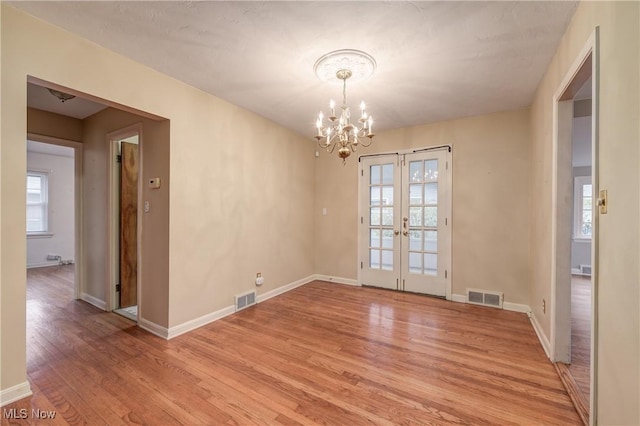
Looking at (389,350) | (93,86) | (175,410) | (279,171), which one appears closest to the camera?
(175,410)

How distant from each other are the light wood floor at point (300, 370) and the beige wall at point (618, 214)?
0.66 m

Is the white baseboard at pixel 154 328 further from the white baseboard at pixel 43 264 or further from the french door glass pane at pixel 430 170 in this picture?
the white baseboard at pixel 43 264

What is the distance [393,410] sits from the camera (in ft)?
5.66

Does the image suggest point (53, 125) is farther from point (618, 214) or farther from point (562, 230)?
point (562, 230)

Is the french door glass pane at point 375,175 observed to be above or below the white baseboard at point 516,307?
above

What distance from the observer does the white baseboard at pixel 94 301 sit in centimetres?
351

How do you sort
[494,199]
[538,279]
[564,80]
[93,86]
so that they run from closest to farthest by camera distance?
1. [564,80]
2. [93,86]
3. [538,279]
4. [494,199]

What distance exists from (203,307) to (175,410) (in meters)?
1.39

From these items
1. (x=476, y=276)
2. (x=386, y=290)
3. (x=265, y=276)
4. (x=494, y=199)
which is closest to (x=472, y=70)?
(x=494, y=199)

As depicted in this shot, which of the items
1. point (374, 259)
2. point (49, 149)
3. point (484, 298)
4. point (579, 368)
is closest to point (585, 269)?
point (484, 298)

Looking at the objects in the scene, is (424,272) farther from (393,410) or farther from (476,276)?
(393,410)

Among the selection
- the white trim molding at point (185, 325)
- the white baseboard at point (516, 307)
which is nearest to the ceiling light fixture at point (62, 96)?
the white trim molding at point (185, 325)

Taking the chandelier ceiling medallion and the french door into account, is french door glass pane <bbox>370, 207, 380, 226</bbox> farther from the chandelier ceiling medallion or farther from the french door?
the chandelier ceiling medallion

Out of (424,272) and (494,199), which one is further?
(424,272)
